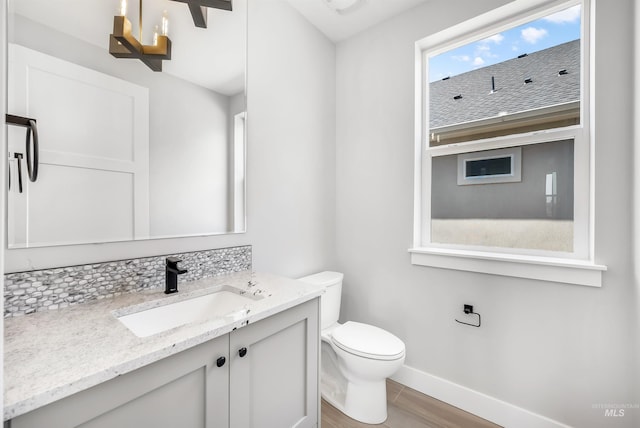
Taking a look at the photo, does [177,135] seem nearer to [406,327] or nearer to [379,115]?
[379,115]

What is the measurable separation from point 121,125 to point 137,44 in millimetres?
370

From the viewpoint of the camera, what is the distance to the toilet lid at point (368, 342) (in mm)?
1529

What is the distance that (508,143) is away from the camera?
1.69 meters

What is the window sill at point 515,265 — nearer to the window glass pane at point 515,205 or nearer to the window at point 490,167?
the window glass pane at point 515,205

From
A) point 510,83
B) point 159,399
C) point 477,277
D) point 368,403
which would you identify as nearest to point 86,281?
point 159,399

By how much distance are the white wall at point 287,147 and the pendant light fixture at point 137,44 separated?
1.57 ft

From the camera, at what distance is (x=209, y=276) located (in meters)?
1.48

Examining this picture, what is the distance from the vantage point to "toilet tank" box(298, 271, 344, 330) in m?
1.93

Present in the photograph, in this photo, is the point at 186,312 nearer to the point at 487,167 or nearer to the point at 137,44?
the point at 137,44

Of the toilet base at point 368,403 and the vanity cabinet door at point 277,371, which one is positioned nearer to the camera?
the vanity cabinet door at point 277,371

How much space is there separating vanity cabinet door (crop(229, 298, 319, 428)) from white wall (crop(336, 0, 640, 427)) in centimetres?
95

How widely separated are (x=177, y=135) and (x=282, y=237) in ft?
2.88

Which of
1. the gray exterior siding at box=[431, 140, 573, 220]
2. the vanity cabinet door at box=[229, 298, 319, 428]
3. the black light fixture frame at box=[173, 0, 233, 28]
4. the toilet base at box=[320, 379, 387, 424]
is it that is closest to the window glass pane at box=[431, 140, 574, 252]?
the gray exterior siding at box=[431, 140, 573, 220]

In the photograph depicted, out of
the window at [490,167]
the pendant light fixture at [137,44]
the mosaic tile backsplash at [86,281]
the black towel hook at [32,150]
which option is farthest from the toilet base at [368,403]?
the pendant light fixture at [137,44]
